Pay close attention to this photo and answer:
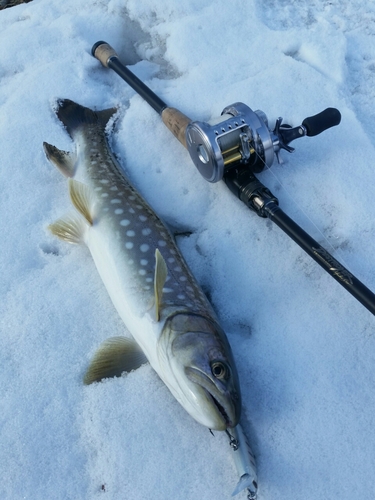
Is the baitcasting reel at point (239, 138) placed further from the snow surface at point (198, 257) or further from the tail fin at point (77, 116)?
the tail fin at point (77, 116)

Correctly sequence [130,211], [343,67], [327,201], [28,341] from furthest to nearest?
[343,67] → [327,201] → [130,211] → [28,341]

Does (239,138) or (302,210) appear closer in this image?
(239,138)

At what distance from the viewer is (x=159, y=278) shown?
2.09 m

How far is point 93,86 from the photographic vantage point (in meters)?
3.32

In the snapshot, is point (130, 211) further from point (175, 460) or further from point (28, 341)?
point (175, 460)

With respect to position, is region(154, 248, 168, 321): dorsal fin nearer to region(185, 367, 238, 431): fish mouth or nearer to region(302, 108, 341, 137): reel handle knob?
region(185, 367, 238, 431): fish mouth

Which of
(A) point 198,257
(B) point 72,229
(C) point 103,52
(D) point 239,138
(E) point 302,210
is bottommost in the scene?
(E) point 302,210

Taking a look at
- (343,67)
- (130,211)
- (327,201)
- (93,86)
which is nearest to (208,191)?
(130,211)

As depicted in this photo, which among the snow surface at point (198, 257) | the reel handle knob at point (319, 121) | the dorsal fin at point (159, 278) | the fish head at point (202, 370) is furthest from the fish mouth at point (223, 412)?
the reel handle knob at point (319, 121)

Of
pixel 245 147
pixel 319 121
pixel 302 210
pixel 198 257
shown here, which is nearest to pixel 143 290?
pixel 198 257

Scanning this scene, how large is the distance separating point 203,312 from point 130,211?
0.77 metres

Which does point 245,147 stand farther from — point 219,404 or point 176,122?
point 219,404

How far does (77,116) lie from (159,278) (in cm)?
156

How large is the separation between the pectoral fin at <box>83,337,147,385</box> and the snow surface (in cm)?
5
